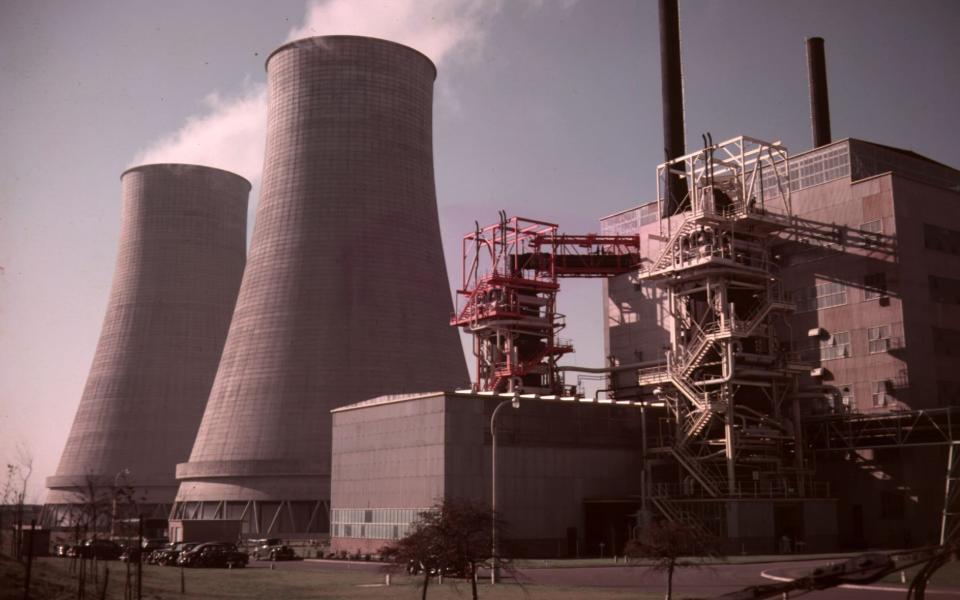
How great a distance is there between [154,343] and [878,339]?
5772cm

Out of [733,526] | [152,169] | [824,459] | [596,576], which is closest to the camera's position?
[596,576]

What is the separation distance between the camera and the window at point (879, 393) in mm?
54406

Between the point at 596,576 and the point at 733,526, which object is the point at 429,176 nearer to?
the point at 733,526

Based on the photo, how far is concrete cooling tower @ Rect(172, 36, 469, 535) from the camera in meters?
65.6

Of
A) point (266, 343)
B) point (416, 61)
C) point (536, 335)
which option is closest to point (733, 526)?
point (536, 335)

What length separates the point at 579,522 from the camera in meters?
52.8

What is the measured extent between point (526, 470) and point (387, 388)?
18.0m

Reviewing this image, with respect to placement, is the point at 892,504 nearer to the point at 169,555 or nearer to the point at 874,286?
the point at 874,286

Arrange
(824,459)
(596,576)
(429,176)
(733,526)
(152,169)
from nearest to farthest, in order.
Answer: (596,576)
(733,526)
(824,459)
(429,176)
(152,169)

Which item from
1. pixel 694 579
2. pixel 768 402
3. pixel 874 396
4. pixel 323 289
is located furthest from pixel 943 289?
pixel 323 289

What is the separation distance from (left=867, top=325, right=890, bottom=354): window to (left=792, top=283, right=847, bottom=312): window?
9.07 feet

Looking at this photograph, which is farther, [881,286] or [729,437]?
[881,286]

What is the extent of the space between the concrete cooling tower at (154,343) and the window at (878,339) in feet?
185

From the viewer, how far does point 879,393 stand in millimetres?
54719
